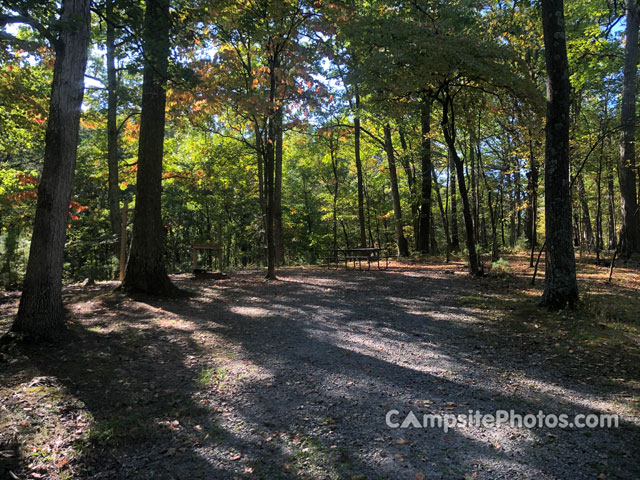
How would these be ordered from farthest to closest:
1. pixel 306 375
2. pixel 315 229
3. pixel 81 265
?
1. pixel 315 229
2. pixel 81 265
3. pixel 306 375

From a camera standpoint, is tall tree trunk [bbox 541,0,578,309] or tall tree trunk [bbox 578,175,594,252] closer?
tall tree trunk [bbox 541,0,578,309]

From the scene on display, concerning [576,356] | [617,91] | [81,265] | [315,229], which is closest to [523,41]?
[617,91]

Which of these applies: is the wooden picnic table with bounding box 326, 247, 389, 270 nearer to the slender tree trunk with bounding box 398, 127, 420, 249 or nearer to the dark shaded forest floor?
the slender tree trunk with bounding box 398, 127, 420, 249

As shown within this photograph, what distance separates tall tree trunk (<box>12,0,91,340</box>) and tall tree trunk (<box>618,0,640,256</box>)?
46.9 ft

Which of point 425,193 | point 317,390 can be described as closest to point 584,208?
point 425,193

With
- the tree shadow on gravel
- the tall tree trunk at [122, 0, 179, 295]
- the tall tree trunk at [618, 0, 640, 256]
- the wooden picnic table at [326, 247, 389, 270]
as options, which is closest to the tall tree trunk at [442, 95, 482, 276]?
the wooden picnic table at [326, 247, 389, 270]

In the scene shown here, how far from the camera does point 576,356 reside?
4.33 metres

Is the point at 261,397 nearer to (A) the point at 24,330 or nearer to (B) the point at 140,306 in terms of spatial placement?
(A) the point at 24,330

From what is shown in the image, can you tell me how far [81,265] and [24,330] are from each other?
70.8 feet

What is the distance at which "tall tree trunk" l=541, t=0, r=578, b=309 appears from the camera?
609 centimetres

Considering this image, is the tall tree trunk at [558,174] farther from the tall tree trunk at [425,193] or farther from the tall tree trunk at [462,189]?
the tall tree trunk at [425,193]

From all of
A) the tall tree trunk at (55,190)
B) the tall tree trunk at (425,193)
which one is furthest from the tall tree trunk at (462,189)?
the tall tree trunk at (55,190)

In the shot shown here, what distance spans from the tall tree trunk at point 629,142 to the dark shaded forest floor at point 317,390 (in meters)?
7.12

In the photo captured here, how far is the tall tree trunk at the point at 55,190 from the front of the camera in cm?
453
